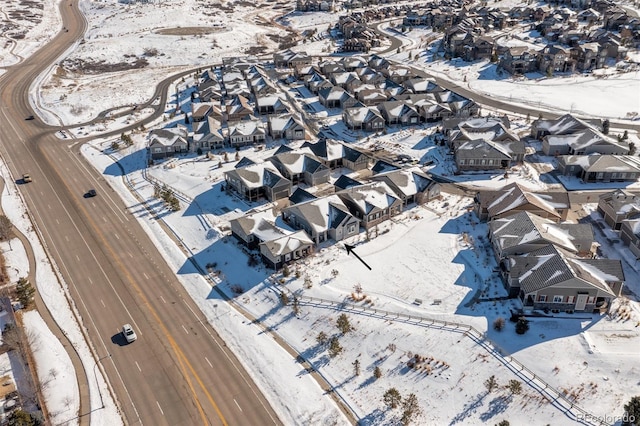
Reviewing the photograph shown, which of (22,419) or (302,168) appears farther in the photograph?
(302,168)

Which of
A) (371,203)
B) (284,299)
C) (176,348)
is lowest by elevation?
(176,348)

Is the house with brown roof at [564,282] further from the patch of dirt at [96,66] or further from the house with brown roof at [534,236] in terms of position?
the patch of dirt at [96,66]

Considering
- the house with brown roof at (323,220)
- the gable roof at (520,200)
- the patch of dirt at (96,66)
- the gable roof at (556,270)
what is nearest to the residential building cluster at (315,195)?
the house with brown roof at (323,220)

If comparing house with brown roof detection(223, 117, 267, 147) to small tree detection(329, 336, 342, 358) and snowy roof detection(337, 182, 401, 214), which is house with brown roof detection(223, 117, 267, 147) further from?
small tree detection(329, 336, 342, 358)

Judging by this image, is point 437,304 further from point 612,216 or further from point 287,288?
point 612,216

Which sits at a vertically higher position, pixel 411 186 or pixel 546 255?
pixel 546 255

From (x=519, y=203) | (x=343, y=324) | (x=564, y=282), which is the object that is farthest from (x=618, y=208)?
(x=343, y=324)
